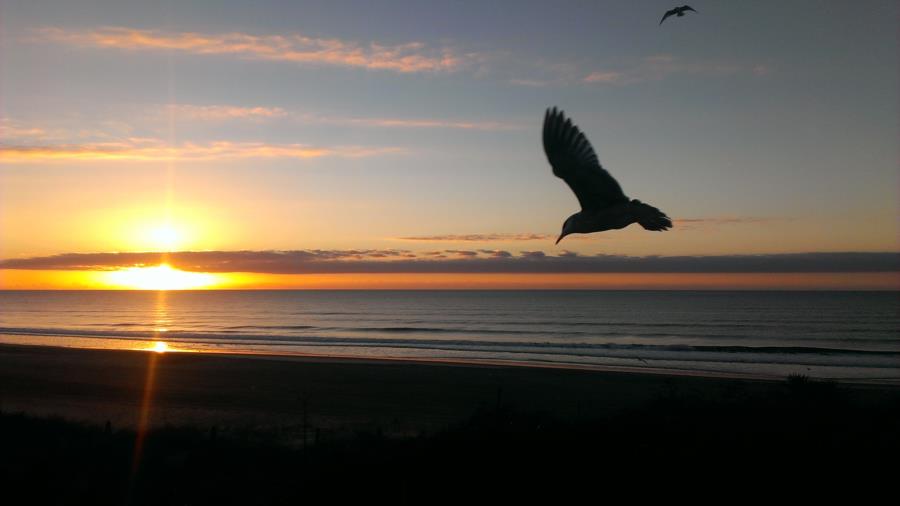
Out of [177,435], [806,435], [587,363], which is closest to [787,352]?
[587,363]

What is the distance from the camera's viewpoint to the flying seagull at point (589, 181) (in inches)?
283

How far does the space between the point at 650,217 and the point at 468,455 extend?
15.8 ft

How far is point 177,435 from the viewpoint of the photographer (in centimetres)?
1458

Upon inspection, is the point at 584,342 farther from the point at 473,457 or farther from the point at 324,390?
the point at 473,457

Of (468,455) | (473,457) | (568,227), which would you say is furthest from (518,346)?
(568,227)

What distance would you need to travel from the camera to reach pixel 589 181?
7246mm

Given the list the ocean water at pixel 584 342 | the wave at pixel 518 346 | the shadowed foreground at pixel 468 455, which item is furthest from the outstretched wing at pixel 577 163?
the wave at pixel 518 346

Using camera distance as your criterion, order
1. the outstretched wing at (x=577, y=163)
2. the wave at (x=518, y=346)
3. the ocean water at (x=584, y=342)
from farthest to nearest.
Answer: the wave at (x=518, y=346) < the ocean water at (x=584, y=342) < the outstretched wing at (x=577, y=163)

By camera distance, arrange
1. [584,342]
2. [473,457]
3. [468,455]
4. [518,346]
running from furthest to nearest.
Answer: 1. [584,342]
2. [518,346]
3. [468,455]
4. [473,457]

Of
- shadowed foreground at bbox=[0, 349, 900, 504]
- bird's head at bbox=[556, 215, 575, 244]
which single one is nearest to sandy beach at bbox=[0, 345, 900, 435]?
shadowed foreground at bbox=[0, 349, 900, 504]

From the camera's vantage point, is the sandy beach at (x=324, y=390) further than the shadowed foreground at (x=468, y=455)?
Yes

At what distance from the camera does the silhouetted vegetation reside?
29.8 ft

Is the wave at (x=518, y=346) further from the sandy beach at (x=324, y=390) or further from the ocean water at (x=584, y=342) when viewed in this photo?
the sandy beach at (x=324, y=390)

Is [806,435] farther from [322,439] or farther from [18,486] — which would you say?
[18,486]
